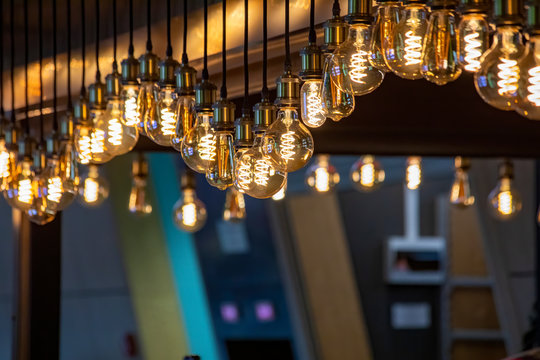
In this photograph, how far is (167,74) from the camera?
95.1 inches

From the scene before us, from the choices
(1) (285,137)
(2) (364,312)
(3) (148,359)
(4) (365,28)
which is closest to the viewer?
(4) (365,28)

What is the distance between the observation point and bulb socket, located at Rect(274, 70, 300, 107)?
2.02 meters

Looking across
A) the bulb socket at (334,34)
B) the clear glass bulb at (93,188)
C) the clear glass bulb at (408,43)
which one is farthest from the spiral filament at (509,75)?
the clear glass bulb at (93,188)

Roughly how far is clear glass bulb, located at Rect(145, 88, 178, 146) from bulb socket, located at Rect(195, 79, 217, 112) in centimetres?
11

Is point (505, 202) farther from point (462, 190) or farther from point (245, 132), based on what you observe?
point (245, 132)

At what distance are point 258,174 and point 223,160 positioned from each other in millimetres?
179

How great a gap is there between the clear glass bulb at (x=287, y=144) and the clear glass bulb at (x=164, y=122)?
1.28 feet

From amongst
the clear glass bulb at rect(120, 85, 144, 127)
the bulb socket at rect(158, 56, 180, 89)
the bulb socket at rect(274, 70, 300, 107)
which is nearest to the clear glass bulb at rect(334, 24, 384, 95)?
the bulb socket at rect(274, 70, 300, 107)

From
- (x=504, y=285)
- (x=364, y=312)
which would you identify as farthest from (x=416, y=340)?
(x=504, y=285)

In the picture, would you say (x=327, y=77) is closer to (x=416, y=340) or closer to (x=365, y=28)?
(x=365, y=28)

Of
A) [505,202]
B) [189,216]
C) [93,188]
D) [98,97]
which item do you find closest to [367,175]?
[505,202]

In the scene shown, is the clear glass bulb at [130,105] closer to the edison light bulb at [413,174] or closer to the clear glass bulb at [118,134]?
the clear glass bulb at [118,134]

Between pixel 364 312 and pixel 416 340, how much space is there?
0.59 metres

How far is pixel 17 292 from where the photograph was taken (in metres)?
4.50
